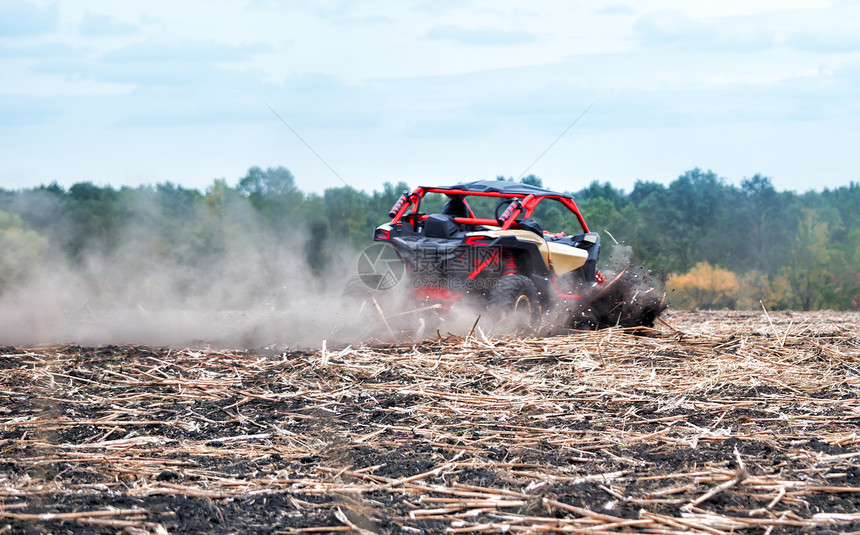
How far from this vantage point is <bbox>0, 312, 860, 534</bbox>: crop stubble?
12.0 feet

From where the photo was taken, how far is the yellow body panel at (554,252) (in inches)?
409

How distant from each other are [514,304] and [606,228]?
71.2 ft

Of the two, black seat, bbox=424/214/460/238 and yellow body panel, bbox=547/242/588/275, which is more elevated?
black seat, bbox=424/214/460/238

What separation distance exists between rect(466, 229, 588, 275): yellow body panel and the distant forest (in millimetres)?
1305

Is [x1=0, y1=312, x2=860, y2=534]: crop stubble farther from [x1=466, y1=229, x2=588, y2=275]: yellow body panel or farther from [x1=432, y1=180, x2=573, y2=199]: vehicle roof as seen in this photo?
[x1=432, y1=180, x2=573, y2=199]: vehicle roof

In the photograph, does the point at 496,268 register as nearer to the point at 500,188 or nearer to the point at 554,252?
the point at 554,252

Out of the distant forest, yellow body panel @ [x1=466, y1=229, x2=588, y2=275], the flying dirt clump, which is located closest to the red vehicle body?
yellow body panel @ [x1=466, y1=229, x2=588, y2=275]

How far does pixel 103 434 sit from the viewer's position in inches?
206

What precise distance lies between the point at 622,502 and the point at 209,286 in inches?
558

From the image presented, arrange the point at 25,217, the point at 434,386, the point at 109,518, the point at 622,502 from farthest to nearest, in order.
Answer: the point at 25,217 < the point at 434,386 < the point at 622,502 < the point at 109,518

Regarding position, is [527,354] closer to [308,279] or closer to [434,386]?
[434,386]

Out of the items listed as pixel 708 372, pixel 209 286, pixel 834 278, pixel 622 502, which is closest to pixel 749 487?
pixel 622 502

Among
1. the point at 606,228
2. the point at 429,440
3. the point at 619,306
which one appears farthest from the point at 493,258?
the point at 606,228

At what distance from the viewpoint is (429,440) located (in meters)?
5.01
